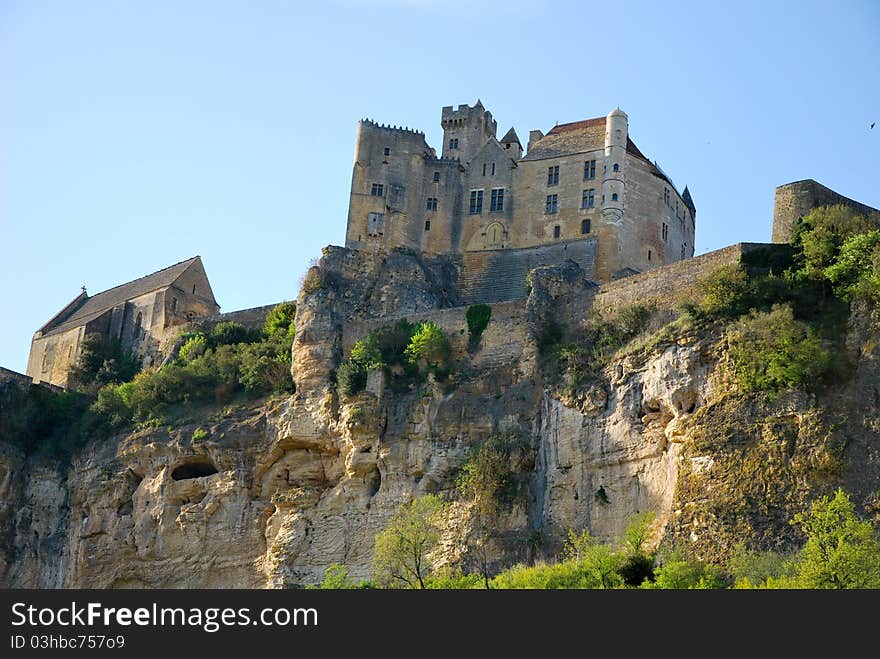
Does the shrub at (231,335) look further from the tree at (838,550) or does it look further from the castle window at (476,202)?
the tree at (838,550)

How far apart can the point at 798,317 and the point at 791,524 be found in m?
6.00

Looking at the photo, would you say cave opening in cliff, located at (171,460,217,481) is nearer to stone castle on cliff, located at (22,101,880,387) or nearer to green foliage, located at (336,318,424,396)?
green foliage, located at (336,318,424,396)

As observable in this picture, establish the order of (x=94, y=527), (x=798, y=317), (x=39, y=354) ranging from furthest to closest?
(x=39, y=354)
(x=94, y=527)
(x=798, y=317)

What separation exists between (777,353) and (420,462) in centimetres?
1089

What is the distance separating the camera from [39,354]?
206ft

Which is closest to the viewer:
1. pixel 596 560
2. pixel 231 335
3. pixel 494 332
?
pixel 596 560

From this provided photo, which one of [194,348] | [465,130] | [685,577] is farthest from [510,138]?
[685,577]

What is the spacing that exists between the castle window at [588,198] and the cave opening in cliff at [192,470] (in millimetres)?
17083

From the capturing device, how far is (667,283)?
43281mm

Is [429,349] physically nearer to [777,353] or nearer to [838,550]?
[777,353]

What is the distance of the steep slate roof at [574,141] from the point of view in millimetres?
58938

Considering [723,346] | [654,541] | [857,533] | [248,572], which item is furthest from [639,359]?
[248,572]

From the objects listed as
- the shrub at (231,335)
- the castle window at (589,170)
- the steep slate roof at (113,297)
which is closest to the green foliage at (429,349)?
the shrub at (231,335)

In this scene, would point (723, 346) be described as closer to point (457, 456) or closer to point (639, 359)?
point (639, 359)
